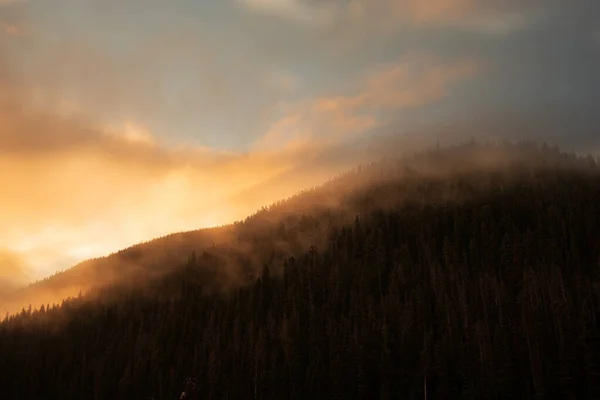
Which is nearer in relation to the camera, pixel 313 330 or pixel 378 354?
pixel 378 354

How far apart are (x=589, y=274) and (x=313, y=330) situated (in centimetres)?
9889

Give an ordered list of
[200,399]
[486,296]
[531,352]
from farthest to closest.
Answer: [486,296] < [200,399] < [531,352]

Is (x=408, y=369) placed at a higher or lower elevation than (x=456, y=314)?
lower

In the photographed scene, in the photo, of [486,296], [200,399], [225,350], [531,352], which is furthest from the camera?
[225,350]

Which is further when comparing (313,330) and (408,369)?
(313,330)

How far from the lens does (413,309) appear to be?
6998 inches

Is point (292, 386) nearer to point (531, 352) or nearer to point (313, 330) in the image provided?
point (313, 330)

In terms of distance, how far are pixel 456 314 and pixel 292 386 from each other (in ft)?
183

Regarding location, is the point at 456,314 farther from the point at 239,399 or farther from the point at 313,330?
the point at 239,399

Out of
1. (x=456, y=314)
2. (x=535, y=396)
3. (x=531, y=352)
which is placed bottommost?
(x=535, y=396)

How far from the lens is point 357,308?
194500 millimetres

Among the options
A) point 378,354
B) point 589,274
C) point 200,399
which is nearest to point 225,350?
point 200,399

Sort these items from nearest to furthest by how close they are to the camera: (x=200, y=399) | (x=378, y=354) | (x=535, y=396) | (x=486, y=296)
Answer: (x=535, y=396), (x=378, y=354), (x=200, y=399), (x=486, y=296)

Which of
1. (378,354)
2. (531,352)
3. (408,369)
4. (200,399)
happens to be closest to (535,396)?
(531,352)
